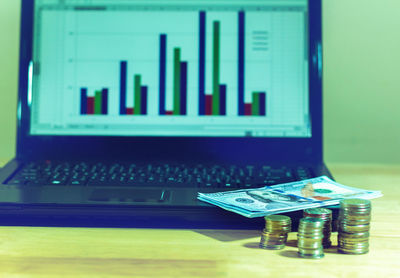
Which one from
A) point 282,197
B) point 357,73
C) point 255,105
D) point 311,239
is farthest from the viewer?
point 357,73

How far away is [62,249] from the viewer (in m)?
0.53

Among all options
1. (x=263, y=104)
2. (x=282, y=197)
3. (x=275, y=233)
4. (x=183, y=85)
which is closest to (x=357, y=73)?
(x=263, y=104)

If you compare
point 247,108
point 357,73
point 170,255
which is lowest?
Result: point 170,255

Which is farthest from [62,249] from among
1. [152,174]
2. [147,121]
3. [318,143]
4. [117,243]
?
[318,143]

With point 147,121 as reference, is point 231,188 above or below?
below

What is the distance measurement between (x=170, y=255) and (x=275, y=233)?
12 centimetres

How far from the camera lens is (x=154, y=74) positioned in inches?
37.0

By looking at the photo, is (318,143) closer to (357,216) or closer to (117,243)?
(357,216)

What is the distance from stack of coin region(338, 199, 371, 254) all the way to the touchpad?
0.76ft

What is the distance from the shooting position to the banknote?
1.87 ft

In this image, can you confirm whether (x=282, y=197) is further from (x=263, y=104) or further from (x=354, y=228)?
(x=263, y=104)

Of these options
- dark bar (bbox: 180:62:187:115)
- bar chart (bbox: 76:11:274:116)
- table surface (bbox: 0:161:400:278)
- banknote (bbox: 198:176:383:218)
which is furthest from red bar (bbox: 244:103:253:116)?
table surface (bbox: 0:161:400:278)

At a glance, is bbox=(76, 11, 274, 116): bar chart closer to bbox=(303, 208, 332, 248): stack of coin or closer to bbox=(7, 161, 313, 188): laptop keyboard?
bbox=(7, 161, 313, 188): laptop keyboard

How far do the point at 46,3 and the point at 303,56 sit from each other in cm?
54
